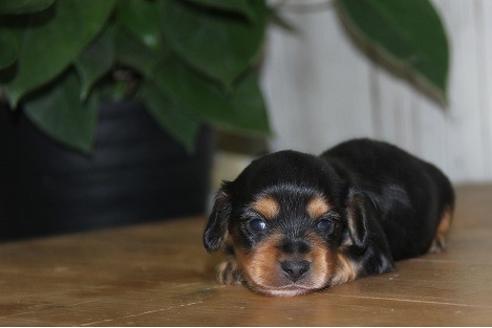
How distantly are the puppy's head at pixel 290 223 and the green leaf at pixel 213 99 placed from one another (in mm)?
1314

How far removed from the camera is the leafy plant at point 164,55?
3188 millimetres

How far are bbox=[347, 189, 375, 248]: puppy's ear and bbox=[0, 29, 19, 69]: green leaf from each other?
1.26 m

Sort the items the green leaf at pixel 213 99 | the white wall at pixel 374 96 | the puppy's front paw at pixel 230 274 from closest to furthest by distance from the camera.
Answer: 1. the puppy's front paw at pixel 230 274
2. the green leaf at pixel 213 99
3. the white wall at pixel 374 96

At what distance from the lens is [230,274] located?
8.04 ft

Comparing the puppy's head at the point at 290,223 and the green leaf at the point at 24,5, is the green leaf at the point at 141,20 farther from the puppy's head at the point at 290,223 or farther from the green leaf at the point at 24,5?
the puppy's head at the point at 290,223

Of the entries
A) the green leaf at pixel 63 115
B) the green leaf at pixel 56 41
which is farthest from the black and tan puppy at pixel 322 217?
the green leaf at pixel 63 115

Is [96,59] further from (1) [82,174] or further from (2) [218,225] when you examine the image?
(2) [218,225]

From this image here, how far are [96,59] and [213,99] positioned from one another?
1.72 feet

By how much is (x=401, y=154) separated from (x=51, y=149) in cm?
157

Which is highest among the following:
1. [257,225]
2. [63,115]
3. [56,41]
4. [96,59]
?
[56,41]

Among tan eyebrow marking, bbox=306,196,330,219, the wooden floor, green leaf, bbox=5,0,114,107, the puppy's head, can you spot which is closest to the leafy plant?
green leaf, bbox=5,0,114,107

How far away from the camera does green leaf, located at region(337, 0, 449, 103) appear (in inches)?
148

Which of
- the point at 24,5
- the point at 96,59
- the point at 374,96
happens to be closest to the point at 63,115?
the point at 96,59

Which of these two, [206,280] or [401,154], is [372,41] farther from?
[206,280]
